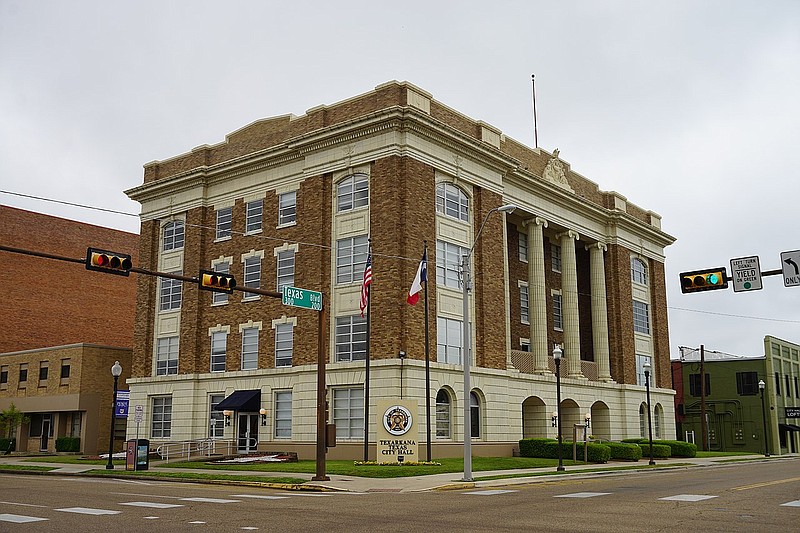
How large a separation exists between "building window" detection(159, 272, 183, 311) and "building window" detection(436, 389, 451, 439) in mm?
19117

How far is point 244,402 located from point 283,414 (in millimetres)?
2324

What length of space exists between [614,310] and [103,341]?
42966 millimetres

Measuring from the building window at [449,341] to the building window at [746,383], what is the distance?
48624mm

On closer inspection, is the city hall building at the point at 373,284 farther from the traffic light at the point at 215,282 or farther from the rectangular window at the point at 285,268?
the traffic light at the point at 215,282

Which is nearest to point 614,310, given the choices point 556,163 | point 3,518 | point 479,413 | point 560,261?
point 560,261

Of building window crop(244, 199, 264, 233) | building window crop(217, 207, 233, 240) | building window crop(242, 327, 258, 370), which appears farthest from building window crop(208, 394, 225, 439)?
building window crop(244, 199, 264, 233)

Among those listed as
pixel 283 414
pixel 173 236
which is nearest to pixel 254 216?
pixel 173 236

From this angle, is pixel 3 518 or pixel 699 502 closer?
pixel 3 518

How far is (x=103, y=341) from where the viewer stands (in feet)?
241

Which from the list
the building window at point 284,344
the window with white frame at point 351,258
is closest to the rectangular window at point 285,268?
the building window at point 284,344

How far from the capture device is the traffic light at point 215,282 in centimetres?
2705

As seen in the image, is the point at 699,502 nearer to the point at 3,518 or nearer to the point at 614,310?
the point at 3,518

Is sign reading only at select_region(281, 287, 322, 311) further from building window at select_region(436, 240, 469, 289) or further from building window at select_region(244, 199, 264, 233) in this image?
building window at select_region(244, 199, 264, 233)

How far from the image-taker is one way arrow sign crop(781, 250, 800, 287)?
83.8 feet
